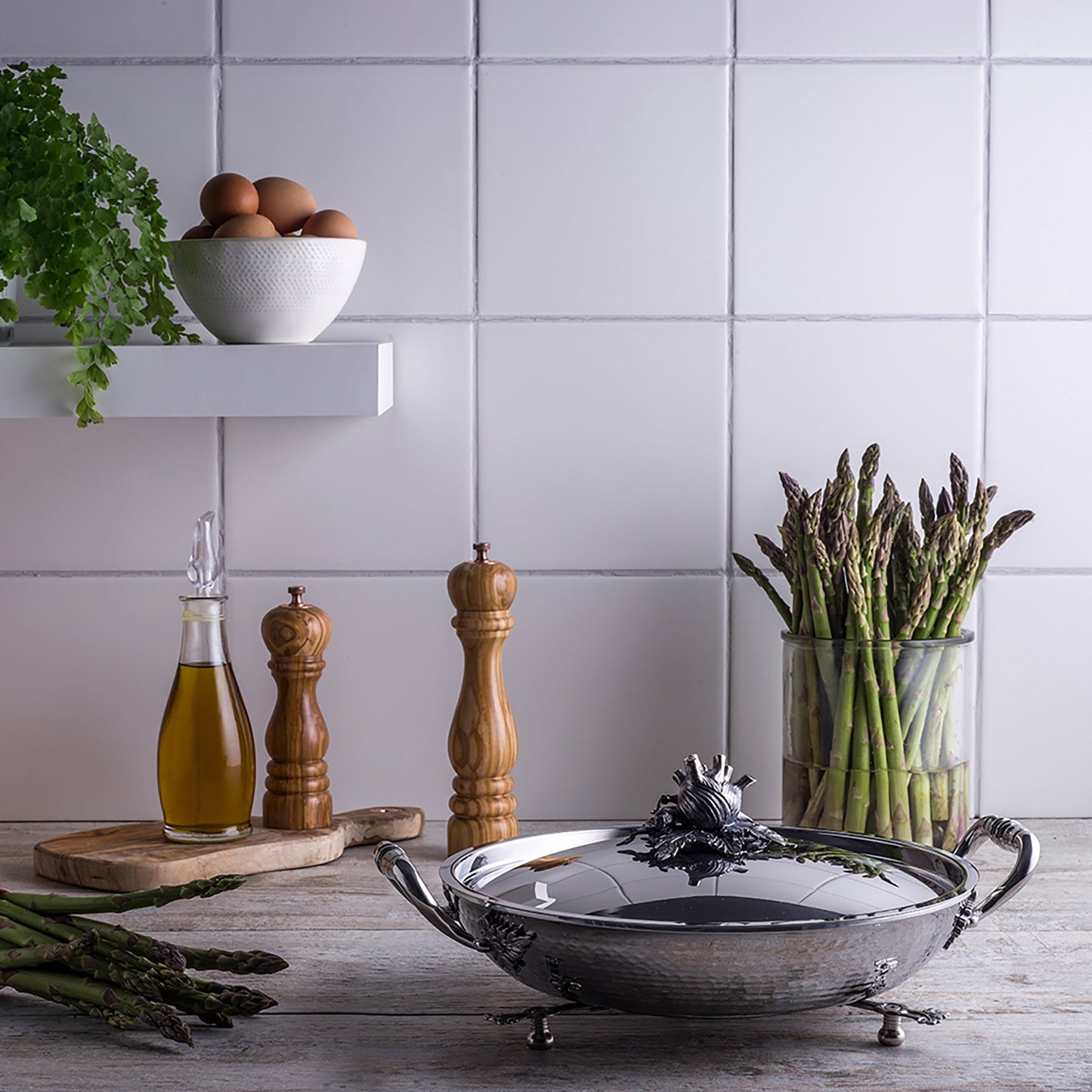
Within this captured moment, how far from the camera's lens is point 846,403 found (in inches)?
51.4

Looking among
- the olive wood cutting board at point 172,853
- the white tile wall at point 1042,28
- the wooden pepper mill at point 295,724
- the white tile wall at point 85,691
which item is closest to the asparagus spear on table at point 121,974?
the olive wood cutting board at point 172,853

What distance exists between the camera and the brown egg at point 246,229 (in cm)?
112

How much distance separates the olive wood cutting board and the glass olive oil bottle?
2cm

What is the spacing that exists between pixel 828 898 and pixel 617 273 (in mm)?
721

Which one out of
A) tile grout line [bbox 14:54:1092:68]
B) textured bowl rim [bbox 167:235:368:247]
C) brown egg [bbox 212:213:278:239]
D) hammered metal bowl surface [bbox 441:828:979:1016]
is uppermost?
tile grout line [bbox 14:54:1092:68]

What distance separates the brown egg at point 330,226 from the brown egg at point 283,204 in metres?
0.02

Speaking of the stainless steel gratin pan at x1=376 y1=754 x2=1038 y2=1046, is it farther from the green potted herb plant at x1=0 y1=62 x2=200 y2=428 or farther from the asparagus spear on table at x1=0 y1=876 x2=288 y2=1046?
the green potted herb plant at x1=0 y1=62 x2=200 y2=428

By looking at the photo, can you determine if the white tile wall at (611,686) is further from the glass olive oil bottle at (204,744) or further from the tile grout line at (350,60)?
the tile grout line at (350,60)

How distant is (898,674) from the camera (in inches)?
44.2

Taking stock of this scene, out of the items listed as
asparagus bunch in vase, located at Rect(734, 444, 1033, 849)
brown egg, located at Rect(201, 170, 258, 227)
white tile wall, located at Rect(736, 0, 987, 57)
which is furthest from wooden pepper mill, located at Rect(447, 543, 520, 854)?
white tile wall, located at Rect(736, 0, 987, 57)

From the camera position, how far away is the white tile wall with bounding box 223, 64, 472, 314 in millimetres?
1283

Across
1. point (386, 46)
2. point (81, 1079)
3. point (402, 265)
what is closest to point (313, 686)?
point (402, 265)

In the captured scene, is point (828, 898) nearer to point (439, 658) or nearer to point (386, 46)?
point (439, 658)

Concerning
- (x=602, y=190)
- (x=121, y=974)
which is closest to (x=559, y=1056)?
(x=121, y=974)
